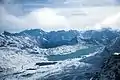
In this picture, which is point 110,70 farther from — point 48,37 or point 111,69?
point 48,37

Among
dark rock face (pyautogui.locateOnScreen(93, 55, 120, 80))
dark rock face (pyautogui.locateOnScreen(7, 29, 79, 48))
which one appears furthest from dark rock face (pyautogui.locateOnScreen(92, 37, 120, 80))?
dark rock face (pyautogui.locateOnScreen(7, 29, 79, 48))

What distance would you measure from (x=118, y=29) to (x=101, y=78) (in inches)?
161

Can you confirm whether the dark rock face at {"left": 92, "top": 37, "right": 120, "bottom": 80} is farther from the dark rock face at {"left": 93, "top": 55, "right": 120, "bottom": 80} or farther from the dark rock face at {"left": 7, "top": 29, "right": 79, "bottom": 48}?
the dark rock face at {"left": 7, "top": 29, "right": 79, "bottom": 48}

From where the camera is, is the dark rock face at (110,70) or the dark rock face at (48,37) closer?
the dark rock face at (110,70)

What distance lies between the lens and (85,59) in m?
28.4

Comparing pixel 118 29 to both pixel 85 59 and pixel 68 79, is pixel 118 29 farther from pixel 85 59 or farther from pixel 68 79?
pixel 85 59

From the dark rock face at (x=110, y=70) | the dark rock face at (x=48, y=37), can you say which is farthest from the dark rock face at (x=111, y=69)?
the dark rock face at (x=48, y=37)

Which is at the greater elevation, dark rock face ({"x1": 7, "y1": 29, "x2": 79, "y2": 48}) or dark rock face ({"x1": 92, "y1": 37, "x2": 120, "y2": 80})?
dark rock face ({"x1": 7, "y1": 29, "x2": 79, "y2": 48})

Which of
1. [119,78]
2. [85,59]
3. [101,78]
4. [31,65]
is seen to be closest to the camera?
[119,78]

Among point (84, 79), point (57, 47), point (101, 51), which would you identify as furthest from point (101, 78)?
point (57, 47)

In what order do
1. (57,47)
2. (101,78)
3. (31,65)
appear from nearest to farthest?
(101,78) → (31,65) → (57,47)

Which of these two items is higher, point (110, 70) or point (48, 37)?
point (48, 37)

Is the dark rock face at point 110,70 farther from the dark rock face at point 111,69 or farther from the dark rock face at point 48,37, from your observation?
the dark rock face at point 48,37

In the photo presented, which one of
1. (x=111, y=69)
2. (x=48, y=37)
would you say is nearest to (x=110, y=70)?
(x=111, y=69)
